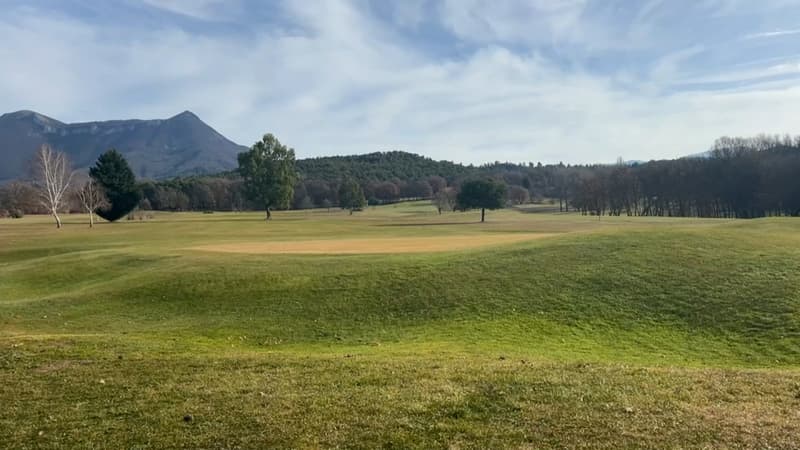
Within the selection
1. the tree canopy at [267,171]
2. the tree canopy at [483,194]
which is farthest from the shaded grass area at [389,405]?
the tree canopy at [483,194]

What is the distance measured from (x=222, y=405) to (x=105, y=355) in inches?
188

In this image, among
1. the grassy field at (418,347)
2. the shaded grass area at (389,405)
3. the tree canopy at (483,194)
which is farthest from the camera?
the tree canopy at (483,194)

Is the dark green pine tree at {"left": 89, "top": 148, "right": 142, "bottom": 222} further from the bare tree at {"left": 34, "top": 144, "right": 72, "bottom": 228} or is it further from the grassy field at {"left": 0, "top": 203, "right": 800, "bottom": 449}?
the grassy field at {"left": 0, "top": 203, "right": 800, "bottom": 449}

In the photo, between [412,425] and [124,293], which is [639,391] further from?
[124,293]

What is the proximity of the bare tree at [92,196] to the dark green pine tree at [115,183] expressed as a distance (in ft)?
3.89

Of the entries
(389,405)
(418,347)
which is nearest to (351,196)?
(418,347)

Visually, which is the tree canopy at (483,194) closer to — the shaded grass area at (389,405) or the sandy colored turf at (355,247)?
the sandy colored turf at (355,247)

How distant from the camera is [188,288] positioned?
22.9 meters

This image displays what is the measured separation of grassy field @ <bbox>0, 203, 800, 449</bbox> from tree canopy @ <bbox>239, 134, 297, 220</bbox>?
6295 centimetres

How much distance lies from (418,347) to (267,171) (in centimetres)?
8542

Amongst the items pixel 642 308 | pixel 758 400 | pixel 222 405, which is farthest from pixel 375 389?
pixel 642 308

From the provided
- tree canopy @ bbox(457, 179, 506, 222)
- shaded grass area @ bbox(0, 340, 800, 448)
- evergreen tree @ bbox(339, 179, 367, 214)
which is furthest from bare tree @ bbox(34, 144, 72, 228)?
shaded grass area @ bbox(0, 340, 800, 448)

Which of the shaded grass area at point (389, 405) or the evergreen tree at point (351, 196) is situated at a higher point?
the evergreen tree at point (351, 196)

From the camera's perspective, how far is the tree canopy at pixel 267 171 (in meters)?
95.5
